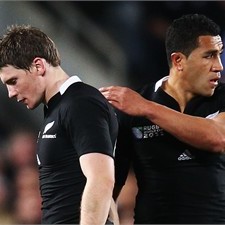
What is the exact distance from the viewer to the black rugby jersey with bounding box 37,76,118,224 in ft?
4.15

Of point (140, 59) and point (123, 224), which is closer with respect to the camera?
point (123, 224)

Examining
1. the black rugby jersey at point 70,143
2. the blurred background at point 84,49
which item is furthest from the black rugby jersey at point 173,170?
the blurred background at point 84,49

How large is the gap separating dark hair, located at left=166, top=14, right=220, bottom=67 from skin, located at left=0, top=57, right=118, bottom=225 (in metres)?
0.41

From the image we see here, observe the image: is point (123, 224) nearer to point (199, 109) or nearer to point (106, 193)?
point (199, 109)

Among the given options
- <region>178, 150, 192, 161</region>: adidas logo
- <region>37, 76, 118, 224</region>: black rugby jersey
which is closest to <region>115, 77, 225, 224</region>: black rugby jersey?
<region>178, 150, 192, 161</region>: adidas logo

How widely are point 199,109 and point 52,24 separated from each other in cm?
120

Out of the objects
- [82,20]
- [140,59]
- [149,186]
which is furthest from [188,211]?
[82,20]

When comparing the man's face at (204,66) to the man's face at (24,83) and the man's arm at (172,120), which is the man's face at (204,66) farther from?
the man's face at (24,83)

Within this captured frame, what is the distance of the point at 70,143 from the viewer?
4.32ft

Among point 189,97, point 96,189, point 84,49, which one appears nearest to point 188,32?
point 189,97

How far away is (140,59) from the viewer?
259 cm

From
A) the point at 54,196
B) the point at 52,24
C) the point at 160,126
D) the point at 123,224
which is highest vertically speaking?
the point at 52,24

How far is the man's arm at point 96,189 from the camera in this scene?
3.93 ft

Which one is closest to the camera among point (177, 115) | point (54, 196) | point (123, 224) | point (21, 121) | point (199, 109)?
point (54, 196)
